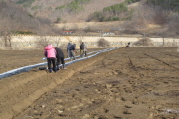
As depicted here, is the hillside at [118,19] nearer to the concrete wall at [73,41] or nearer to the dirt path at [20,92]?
the concrete wall at [73,41]

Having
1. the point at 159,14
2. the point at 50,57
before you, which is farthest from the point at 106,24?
the point at 50,57

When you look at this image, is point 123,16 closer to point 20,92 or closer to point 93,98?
point 20,92

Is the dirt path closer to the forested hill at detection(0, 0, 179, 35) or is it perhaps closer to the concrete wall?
the concrete wall

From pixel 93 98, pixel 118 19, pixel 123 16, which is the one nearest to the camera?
pixel 93 98

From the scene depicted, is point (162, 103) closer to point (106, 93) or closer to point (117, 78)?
point (106, 93)

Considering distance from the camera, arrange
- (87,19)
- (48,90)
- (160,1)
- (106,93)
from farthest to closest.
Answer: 1. (87,19)
2. (160,1)
3. (48,90)
4. (106,93)

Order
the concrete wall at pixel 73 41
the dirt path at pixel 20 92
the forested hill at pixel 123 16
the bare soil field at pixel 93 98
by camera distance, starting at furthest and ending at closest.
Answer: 1. the forested hill at pixel 123 16
2. the concrete wall at pixel 73 41
3. the dirt path at pixel 20 92
4. the bare soil field at pixel 93 98

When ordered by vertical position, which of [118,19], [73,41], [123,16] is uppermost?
[123,16]

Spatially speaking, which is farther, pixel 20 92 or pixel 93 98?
pixel 20 92

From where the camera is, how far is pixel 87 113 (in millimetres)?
6781

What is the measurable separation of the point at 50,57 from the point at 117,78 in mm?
3841

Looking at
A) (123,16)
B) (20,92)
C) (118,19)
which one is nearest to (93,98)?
(20,92)

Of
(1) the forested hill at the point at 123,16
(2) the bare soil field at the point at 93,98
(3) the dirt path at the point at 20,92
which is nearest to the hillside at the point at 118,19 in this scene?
(1) the forested hill at the point at 123,16

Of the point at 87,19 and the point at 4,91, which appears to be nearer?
the point at 4,91
